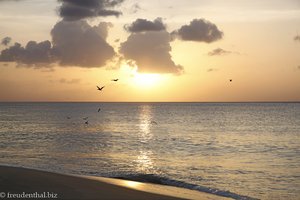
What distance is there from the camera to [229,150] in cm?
5156

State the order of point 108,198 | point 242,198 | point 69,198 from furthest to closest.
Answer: point 242,198
point 108,198
point 69,198

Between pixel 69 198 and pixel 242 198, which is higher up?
pixel 69 198

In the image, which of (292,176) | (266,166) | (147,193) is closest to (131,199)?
(147,193)

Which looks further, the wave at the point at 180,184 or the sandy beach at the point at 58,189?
the wave at the point at 180,184

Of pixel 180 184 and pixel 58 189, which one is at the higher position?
pixel 58 189

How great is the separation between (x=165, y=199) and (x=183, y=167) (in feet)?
56.8

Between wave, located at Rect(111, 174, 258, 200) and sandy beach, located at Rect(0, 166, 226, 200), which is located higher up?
sandy beach, located at Rect(0, 166, 226, 200)

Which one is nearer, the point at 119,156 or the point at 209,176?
the point at 209,176

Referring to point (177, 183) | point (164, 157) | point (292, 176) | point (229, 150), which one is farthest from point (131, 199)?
point (229, 150)

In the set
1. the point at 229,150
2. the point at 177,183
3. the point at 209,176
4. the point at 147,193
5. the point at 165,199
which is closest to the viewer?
the point at 165,199

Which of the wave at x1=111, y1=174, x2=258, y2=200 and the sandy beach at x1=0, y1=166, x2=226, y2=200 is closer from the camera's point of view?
the sandy beach at x1=0, y1=166, x2=226, y2=200

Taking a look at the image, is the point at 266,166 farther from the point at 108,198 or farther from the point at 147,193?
the point at 108,198

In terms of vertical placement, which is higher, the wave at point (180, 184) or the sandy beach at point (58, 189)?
the sandy beach at point (58, 189)

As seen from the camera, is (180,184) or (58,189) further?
(180,184)
